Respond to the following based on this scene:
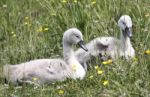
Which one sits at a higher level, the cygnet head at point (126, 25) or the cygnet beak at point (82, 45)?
the cygnet head at point (126, 25)

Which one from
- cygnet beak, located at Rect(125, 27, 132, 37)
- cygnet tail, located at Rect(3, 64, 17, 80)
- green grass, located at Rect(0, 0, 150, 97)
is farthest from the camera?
cygnet beak, located at Rect(125, 27, 132, 37)

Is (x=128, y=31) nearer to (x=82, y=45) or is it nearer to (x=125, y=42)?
(x=125, y=42)

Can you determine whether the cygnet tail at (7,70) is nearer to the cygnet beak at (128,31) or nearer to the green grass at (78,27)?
the green grass at (78,27)

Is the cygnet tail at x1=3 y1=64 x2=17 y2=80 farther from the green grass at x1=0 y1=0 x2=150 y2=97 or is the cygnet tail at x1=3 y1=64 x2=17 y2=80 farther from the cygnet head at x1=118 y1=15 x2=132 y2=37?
the cygnet head at x1=118 y1=15 x2=132 y2=37

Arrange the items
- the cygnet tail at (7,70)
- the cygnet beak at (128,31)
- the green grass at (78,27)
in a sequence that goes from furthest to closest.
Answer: the cygnet beak at (128,31), the cygnet tail at (7,70), the green grass at (78,27)

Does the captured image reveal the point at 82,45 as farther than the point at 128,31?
No

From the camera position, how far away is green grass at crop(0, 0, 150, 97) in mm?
7008

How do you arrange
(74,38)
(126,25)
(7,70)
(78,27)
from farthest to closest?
(78,27), (126,25), (74,38), (7,70)

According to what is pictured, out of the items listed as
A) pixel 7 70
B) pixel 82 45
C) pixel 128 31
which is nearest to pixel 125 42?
pixel 128 31

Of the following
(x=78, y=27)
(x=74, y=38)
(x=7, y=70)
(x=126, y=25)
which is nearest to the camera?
(x=7, y=70)

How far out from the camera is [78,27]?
9.23 meters

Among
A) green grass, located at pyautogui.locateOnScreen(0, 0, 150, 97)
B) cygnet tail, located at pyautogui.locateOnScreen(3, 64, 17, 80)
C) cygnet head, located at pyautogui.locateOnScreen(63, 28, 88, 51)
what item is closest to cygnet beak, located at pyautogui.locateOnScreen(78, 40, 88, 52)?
cygnet head, located at pyautogui.locateOnScreen(63, 28, 88, 51)

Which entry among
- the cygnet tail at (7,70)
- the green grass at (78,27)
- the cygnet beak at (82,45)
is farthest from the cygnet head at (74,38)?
the cygnet tail at (7,70)

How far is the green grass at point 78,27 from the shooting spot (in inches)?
276
